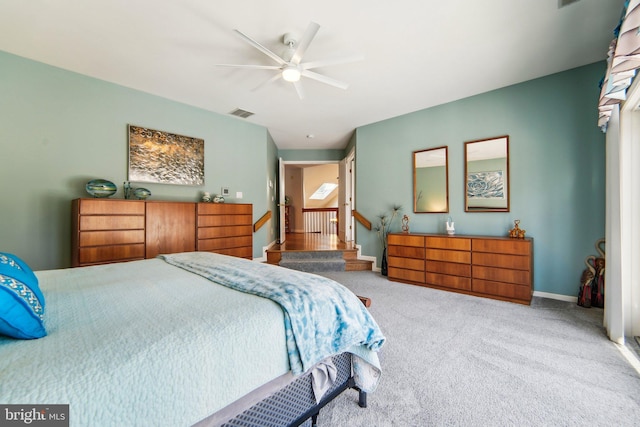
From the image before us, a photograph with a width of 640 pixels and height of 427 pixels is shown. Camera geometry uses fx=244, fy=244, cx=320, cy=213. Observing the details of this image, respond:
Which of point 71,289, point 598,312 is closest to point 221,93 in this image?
point 71,289

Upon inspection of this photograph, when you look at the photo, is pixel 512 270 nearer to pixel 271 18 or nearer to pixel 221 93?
pixel 271 18

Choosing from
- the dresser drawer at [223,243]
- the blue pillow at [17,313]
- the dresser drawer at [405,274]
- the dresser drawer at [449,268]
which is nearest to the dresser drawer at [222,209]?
the dresser drawer at [223,243]

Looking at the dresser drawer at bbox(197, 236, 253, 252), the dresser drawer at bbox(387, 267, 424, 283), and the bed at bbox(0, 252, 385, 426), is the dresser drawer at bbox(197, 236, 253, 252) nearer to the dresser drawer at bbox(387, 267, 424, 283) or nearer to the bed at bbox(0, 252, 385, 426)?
the bed at bbox(0, 252, 385, 426)

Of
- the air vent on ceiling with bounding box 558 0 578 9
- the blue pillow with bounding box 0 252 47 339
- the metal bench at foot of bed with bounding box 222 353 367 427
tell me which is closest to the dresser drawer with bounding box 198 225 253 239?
the blue pillow with bounding box 0 252 47 339

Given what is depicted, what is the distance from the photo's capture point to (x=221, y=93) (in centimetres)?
→ 340

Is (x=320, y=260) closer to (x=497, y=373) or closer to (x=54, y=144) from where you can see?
(x=497, y=373)

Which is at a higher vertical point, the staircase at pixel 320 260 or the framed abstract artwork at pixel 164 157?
the framed abstract artwork at pixel 164 157

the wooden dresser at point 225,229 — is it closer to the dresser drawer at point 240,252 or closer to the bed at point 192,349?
the dresser drawer at point 240,252

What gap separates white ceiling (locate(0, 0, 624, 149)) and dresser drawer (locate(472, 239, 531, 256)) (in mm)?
1943

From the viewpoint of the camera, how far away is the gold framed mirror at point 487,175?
3.25 metres

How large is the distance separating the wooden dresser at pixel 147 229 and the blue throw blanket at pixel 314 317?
1957 millimetres

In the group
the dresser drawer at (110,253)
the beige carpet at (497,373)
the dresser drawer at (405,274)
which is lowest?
the beige carpet at (497,373)

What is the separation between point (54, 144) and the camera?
273 cm

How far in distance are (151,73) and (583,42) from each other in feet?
15.0
